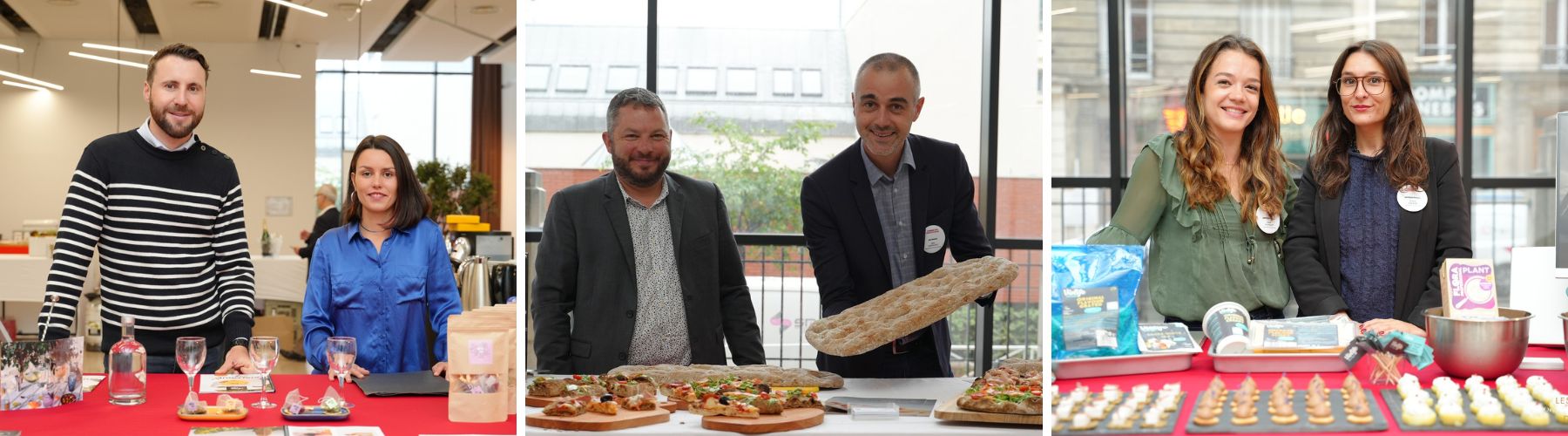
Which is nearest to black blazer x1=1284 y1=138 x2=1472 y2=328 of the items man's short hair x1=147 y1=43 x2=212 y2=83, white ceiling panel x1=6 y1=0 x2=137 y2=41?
man's short hair x1=147 y1=43 x2=212 y2=83

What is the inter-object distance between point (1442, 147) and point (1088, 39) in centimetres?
345

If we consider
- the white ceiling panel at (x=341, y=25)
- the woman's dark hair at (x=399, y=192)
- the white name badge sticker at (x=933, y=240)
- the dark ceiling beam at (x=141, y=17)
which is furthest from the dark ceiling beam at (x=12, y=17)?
the white name badge sticker at (x=933, y=240)

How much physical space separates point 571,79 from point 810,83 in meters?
1.01

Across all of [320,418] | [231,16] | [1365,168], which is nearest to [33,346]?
[320,418]

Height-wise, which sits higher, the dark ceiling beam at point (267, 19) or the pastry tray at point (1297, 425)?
the dark ceiling beam at point (267, 19)

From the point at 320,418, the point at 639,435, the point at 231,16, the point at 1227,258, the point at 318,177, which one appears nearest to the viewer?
the point at 639,435

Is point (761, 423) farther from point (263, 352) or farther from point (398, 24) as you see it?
point (398, 24)

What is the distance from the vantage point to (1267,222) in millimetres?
2297

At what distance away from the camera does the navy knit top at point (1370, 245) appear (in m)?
2.38

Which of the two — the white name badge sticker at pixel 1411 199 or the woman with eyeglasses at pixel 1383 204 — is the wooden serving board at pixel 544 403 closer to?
the woman with eyeglasses at pixel 1383 204

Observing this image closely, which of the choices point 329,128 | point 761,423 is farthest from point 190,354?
point 329,128

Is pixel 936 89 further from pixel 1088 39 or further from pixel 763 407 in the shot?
pixel 763 407

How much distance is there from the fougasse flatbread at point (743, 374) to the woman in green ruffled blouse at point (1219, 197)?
65cm

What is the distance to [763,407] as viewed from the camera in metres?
1.76
